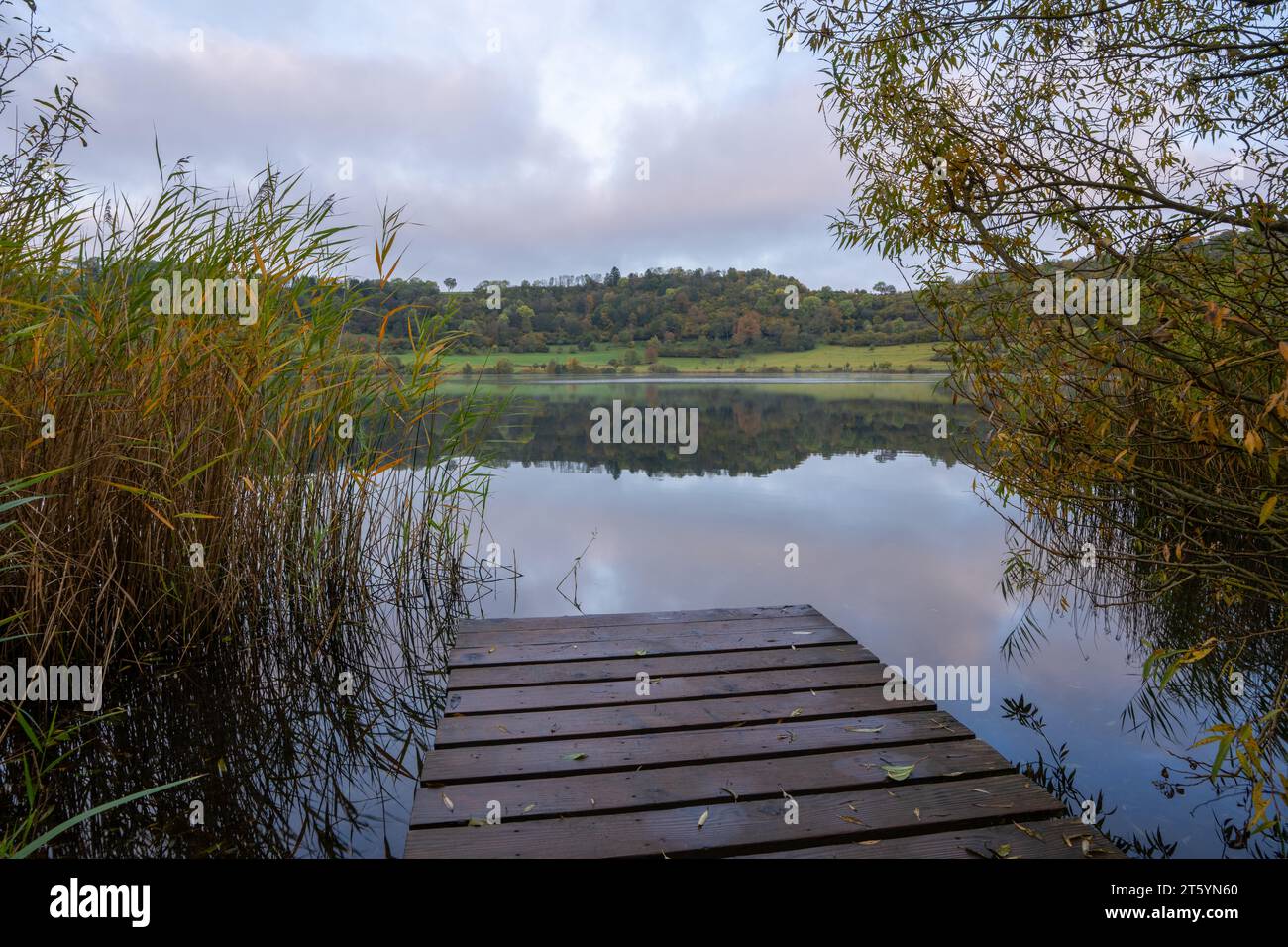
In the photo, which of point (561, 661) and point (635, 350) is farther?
point (635, 350)

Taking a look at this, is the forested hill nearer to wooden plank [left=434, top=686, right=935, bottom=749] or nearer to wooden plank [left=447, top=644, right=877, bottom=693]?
wooden plank [left=447, top=644, right=877, bottom=693]

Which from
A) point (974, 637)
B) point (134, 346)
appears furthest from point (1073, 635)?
point (134, 346)

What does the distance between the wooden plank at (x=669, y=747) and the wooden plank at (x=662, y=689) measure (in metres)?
0.27

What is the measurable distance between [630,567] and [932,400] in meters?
15.9

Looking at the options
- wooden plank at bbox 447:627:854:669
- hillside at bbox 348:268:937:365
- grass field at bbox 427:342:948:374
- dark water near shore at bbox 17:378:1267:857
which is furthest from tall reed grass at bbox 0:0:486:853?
grass field at bbox 427:342:948:374

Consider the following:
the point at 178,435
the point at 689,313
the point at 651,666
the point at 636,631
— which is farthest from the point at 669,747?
the point at 689,313

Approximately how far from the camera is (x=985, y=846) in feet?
5.74

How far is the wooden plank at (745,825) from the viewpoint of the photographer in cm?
176

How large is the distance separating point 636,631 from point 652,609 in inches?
50.3

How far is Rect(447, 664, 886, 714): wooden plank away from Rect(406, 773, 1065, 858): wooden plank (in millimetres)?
724

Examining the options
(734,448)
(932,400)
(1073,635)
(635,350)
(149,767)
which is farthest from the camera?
(635,350)

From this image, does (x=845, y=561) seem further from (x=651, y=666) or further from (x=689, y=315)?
(x=689, y=315)

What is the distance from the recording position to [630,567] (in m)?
5.59
